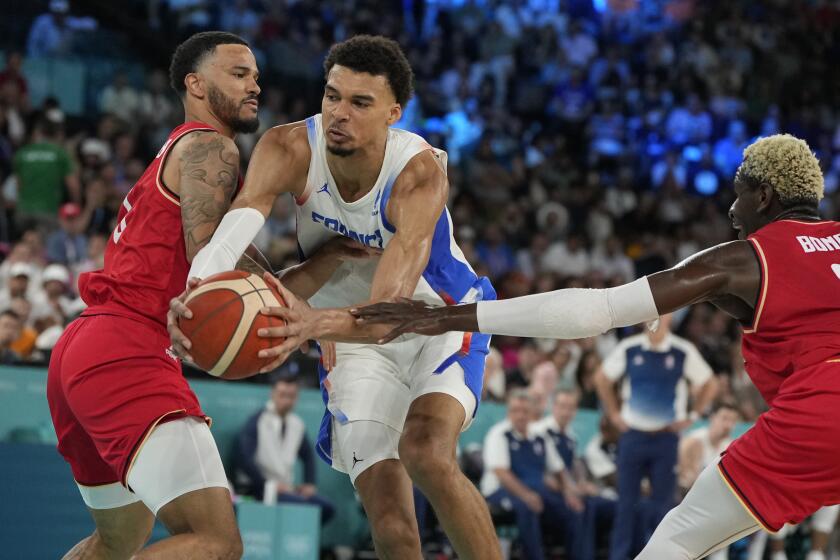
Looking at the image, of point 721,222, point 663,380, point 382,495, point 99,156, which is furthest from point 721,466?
point 721,222

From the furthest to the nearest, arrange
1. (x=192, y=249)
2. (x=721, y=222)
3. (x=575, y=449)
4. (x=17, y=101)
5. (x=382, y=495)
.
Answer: (x=721, y=222) < (x=17, y=101) < (x=575, y=449) < (x=382, y=495) < (x=192, y=249)

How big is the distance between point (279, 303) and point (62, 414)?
1.03 meters

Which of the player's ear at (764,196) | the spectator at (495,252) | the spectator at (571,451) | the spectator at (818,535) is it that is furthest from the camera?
the spectator at (495,252)

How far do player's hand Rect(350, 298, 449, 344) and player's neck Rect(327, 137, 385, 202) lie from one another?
0.79 meters

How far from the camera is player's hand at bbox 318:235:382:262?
5609 mm

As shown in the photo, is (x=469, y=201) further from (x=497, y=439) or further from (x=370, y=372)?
(x=370, y=372)

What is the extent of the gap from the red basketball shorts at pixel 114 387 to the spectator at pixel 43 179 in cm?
691

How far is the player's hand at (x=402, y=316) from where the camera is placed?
4.77m

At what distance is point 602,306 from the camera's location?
4.70 metres

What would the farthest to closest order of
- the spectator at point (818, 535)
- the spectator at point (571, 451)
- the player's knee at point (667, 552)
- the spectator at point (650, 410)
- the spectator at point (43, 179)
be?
the spectator at point (818, 535) < the spectator at point (43, 179) < the spectator at point (571, 451) < the spectator at point (650, 410) < the player's knee at point (667, 552)

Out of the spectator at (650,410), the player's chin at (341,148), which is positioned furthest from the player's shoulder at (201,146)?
the spectator at (650,410)

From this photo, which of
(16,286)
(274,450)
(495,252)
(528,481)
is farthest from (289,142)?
(495,252)

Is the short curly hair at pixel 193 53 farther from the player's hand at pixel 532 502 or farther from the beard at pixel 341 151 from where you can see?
the player's hand at pixel 532 502

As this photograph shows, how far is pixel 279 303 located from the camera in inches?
182
